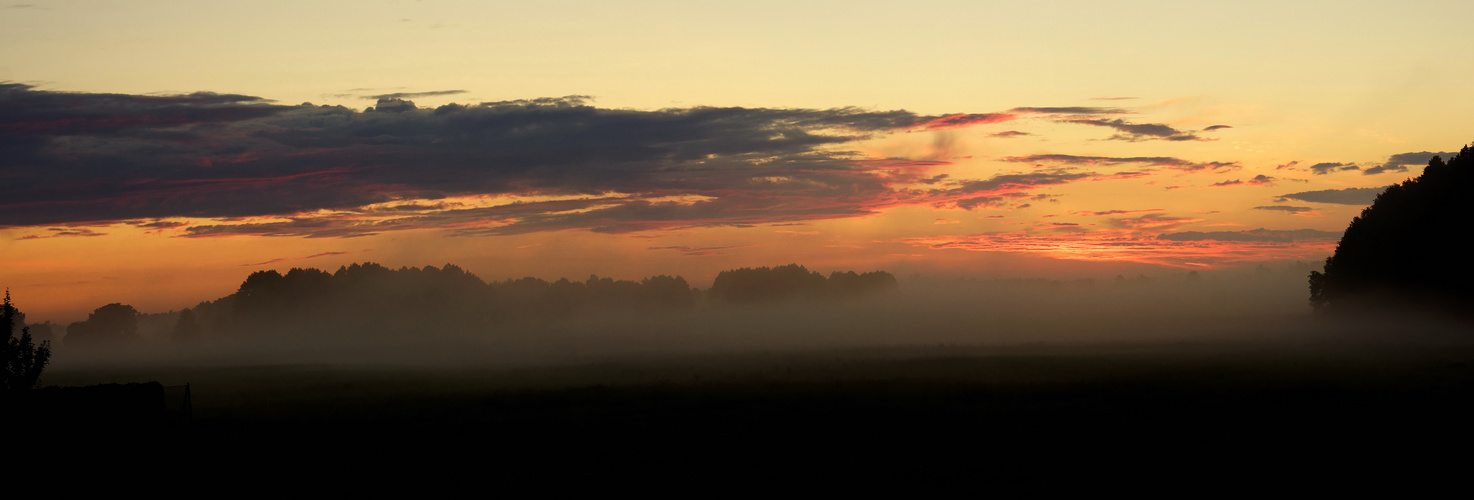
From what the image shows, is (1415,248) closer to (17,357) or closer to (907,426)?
(907,426)

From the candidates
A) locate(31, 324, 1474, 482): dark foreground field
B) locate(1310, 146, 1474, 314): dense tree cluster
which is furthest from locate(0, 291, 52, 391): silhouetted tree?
locate(1310, 146, 1474, 314): dense tree cluster

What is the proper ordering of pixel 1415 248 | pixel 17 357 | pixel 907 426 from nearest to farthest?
pixel 907 426 → pixel 17 357 → pixel 1415 248

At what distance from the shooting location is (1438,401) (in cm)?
3594

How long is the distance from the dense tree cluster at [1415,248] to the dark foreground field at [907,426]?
3430 centimetres

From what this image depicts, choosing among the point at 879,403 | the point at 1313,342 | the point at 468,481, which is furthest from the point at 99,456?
the point at 1313,342

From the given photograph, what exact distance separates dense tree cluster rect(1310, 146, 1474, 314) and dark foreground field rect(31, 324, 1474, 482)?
34.3 metres

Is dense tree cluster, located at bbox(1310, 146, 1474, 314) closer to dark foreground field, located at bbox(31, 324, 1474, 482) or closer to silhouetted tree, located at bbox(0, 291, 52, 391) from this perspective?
dark foreground field, located at bbox(31, 324, 1474, 482)

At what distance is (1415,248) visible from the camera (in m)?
91.7

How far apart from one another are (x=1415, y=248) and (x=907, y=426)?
79.8 metres

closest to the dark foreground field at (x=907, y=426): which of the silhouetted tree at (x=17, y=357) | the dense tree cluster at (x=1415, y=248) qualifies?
the silhouetted tree at (x=17, y=357)

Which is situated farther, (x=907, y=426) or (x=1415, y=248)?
(x=1415, y=248)

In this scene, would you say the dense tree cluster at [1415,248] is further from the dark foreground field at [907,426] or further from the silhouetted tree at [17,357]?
the silhouetted tree at [17,357]

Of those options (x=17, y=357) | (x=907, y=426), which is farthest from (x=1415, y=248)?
(x=17, y=357)

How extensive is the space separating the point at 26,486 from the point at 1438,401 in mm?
47888
